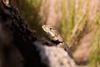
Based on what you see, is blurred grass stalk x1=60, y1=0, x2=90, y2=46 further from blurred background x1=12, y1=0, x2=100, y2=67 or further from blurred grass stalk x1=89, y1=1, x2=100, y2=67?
blurred grass stalk x1=89, y1=1, x2=100, y2=67

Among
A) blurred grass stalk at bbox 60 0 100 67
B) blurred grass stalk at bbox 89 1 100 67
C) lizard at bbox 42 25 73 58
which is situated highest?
lizard at bbox 42 25 73 58

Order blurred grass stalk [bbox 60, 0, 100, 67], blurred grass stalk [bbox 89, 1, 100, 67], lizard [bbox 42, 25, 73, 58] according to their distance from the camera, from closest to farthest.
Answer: lizard [bbox 42, 25, 73, 58], blurred grass stalk [bbox 89, 1, 100, 67], blurred grass stalk [bbox 60, 0, 100, 67]

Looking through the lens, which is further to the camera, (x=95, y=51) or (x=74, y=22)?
(x=74, y=22)

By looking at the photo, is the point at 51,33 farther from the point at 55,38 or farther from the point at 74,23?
the point at 74,23

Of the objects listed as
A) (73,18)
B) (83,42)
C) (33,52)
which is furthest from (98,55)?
(33,52)

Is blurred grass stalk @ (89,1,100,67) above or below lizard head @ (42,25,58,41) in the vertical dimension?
below

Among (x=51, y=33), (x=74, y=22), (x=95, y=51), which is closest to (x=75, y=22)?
(x=74, y=22)

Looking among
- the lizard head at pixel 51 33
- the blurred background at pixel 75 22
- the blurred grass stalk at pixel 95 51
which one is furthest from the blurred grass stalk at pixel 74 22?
the lizard head at pixel 51 33

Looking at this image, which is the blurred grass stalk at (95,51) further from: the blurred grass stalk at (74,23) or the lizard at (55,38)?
the lizard at (55,38)

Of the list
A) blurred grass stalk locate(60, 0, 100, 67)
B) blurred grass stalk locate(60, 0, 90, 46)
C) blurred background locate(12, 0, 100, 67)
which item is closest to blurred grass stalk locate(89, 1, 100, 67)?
blurred background locate(12, 0, 100, 67)
